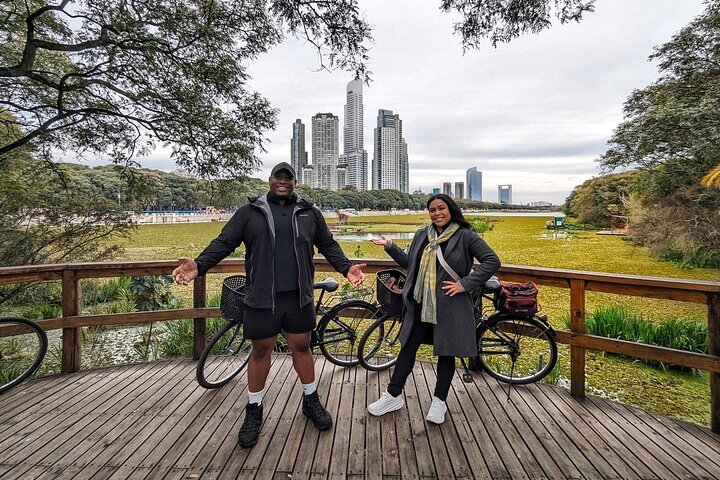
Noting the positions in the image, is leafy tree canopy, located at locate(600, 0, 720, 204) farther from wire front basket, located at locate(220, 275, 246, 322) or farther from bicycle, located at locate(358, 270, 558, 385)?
wire front basket, located at locate(220, 275, 246, 322)

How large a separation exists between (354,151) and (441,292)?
30279mm

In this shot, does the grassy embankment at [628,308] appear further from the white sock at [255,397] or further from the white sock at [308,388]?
the white sock at [255,397]

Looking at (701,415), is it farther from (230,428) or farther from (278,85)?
(278,85)

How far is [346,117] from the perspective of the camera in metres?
20.4

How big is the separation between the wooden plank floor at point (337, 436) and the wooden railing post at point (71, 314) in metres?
0.22

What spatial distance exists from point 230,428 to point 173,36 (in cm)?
548

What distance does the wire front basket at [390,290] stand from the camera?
8.72 feet

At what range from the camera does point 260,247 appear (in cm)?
189

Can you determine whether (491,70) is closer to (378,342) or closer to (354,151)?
(378,342)

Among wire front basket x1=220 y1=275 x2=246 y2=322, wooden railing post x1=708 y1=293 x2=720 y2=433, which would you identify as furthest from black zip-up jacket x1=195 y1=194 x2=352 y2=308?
wooden railing post x1=708 y1=293 x2=720 y2=433

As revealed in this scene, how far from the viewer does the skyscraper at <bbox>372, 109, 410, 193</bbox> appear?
28359 millimetres

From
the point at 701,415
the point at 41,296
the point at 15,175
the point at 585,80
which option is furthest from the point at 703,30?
the point at 41,296

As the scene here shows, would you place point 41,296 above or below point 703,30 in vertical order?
below

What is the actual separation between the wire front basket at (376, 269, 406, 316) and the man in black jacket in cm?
82
